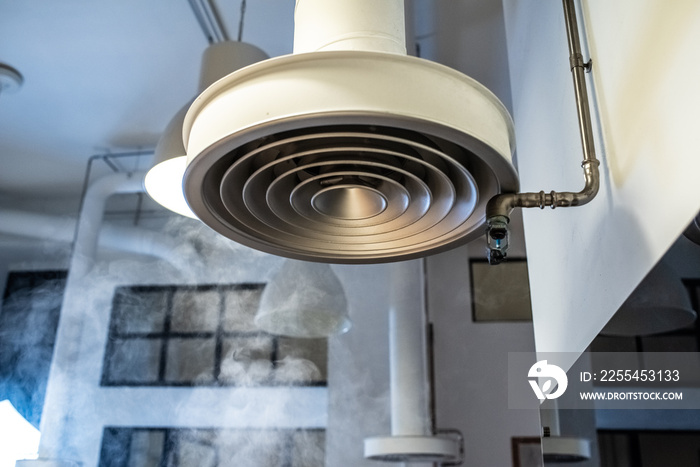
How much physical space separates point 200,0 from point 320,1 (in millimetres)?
1313

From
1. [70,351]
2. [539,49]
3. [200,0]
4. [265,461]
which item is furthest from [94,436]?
[539,49]

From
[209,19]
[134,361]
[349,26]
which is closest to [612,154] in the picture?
[349,26]

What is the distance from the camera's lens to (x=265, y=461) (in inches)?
78.4

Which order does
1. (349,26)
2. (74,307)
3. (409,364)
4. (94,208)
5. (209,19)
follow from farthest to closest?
(94,208)
(74,307)
(409,364)
(209,19)
(349,26)

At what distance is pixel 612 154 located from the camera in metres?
0.74

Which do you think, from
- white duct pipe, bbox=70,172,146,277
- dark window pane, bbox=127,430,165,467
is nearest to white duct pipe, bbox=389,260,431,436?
dark window pane, bbox=127,430,165,467

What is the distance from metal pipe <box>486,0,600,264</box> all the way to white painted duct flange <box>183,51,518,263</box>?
0.02 meters

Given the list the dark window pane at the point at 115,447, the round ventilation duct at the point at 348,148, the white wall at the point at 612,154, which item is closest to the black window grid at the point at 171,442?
the dark window pane at the point at 115,447

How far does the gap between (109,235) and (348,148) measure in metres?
→ 2.04

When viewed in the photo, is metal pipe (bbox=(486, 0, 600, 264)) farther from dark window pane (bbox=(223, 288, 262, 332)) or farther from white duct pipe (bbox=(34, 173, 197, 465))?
white duct pipe (bbox=(34, 173, 197, 465))

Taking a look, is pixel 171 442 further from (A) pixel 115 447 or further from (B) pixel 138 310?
(B) pixel 138 310

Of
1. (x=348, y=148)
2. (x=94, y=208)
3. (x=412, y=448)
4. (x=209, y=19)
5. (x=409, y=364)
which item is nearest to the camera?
(x=348, y=148)

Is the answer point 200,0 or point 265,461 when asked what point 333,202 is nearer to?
point 200,0

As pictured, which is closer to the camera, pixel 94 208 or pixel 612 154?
pixel 612 154
